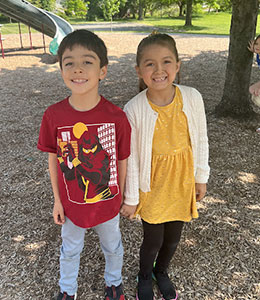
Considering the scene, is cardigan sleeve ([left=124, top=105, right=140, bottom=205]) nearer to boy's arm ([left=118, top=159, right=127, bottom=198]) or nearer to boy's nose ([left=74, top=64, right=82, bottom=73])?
boy's arm ([left=118, top=159, right=127, bottom=198])

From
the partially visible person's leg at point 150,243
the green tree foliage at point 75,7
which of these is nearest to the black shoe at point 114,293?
the partially visible person's leg at point 150,243

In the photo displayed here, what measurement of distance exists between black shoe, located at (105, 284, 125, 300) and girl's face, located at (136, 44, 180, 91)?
1621 millimetres

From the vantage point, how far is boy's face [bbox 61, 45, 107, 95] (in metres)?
1.73

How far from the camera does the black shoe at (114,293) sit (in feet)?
7.87

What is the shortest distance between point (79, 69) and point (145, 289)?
1772 mm

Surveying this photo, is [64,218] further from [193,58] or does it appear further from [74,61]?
[193,58]

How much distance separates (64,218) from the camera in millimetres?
2023

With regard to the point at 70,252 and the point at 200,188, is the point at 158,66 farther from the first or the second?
the point at 70,252

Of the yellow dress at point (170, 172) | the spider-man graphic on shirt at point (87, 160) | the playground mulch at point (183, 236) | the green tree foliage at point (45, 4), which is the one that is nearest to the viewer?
the spider-man graphic on shirt at point (87, 160)

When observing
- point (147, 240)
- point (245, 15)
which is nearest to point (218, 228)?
point (147, 240)

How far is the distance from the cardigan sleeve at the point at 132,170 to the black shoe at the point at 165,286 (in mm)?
864

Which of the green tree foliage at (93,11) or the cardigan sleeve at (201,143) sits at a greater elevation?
the green tree foliage at (93,11)

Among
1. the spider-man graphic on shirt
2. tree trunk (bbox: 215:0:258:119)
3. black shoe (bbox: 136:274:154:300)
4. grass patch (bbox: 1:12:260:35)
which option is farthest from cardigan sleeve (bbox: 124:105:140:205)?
grass patch (bbox: 1:12:260:35)

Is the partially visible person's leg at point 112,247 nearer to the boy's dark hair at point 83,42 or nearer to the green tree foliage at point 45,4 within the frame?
the boy's dark hair at point 83,42
